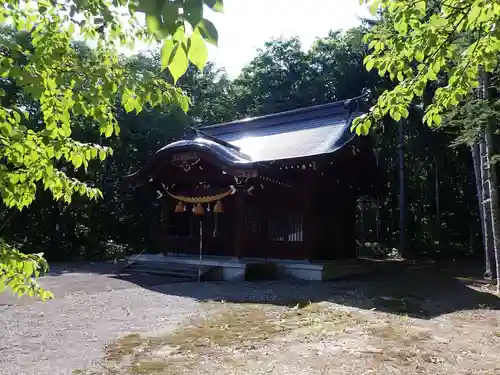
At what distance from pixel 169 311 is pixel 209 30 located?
6.67 metres

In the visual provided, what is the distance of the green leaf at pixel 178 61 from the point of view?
1.22m

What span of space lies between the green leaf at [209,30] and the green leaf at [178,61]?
3.2 inches

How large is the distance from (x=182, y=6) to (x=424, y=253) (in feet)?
61.7

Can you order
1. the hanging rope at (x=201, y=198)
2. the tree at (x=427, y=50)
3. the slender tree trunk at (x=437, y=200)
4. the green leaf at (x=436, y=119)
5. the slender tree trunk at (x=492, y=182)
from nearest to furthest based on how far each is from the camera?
the tree at (x=427, y=50) → the green leaf at (x=436, y=119) → the slender tree trunk at (x=492, y=182) → the hanging rope at (x=201, y=198) → the slender tree trunk at (x=437, y=200)

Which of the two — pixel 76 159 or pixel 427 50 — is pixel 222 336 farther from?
pixel 427 50

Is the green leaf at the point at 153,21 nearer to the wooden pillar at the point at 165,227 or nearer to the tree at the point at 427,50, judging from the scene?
the tree at the point at 427,50

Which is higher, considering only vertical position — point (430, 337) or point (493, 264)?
point (493, 264)

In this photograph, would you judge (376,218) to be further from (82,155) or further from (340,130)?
(82,155)

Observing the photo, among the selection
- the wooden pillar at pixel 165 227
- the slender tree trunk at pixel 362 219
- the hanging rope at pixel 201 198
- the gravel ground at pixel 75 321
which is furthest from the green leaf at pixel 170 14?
the slender tree trunk at pixel 362 219

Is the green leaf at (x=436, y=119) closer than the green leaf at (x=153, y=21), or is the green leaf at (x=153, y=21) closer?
the green leaf at (x=153, y=21)

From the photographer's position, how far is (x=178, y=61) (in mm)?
1231

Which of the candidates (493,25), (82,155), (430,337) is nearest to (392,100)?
(493,25)

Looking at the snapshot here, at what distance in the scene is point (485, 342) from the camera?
16.9 ft

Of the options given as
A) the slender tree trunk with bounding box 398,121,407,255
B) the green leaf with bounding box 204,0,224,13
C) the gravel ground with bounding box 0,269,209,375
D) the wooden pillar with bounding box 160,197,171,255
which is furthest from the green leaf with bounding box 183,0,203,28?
the slender tree trunk with bounding box 398,121,407,255
